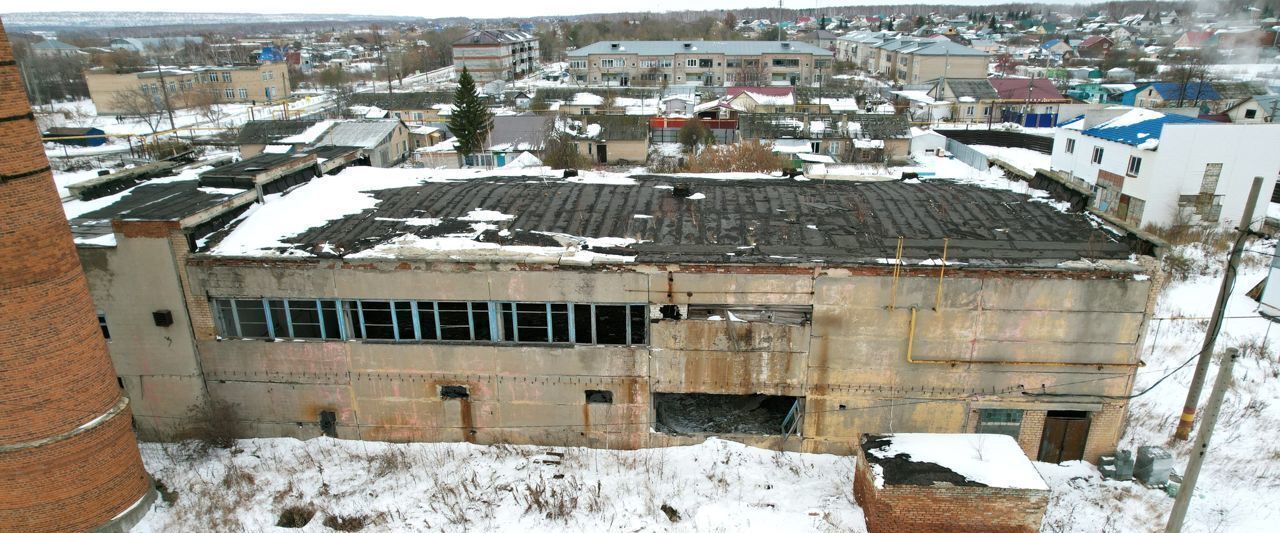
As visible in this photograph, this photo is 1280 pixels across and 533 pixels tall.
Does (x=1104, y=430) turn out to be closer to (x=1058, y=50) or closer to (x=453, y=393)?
(x=453, y=393)

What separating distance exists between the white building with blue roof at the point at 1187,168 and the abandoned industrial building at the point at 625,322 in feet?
63.2

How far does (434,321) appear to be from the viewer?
12711mm

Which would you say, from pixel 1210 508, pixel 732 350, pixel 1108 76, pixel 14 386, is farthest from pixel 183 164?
pixel 1108 76

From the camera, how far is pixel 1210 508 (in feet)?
38.4

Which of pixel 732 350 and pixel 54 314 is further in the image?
pixel 732 350

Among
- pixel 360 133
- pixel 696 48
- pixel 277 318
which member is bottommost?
pixel 360 133

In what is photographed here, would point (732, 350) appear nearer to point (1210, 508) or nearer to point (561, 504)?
point (561, 504)

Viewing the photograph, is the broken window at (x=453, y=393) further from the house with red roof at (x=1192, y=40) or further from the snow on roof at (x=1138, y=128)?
the house with red roof at (x=1192, y=40)

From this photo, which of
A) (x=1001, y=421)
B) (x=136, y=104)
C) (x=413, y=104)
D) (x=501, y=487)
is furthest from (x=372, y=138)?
(x=136, y=104)

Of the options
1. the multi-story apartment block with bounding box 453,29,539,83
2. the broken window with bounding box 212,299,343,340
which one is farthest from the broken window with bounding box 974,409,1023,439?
the multi-story apartment block with bounding box 453,29,539,83

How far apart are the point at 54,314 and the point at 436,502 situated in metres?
6.51

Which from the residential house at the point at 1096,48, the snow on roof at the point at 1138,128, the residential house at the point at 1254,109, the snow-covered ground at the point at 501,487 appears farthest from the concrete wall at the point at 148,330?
the residential house at the point at 1096,48

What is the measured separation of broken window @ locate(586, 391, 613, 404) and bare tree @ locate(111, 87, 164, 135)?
70368 millimetres

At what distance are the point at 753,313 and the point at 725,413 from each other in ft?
9.71
